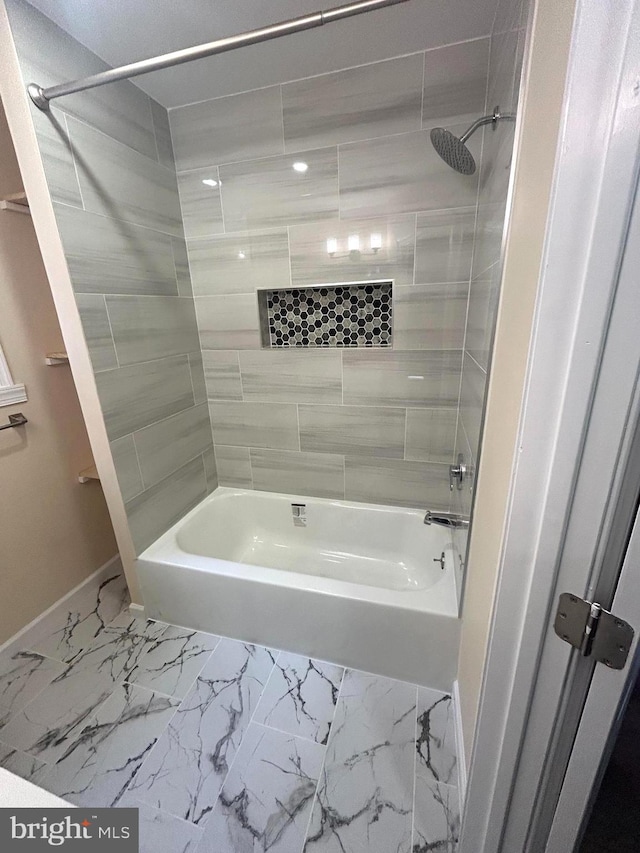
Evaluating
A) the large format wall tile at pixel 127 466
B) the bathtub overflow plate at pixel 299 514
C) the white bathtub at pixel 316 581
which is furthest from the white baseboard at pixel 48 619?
the bathtub overflow plate at pixel 299 514

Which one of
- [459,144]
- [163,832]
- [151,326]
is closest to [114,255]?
[151,326]

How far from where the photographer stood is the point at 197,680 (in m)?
1.43

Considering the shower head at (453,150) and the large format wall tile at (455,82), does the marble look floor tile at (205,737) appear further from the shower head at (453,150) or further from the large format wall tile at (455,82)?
the large format wall tile at (455,82)

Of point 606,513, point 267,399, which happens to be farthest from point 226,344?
point 606,513

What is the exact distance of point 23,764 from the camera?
3.84 ft

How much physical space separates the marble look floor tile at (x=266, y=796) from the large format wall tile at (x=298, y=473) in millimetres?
1120

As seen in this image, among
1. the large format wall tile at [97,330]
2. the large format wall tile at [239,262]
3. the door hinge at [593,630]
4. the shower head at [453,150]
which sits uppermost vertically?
the shower head at [453,150]

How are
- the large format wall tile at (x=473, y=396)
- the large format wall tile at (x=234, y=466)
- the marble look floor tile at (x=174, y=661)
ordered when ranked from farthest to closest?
the large format wall tile at (x=234, y=466)
the marble look floor tile at (x=174, y=661)
the large format wall tile at (x=473, y=396)

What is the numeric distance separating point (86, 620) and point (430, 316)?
2.26 meters

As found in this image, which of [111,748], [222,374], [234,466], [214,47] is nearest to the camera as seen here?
[214,47]

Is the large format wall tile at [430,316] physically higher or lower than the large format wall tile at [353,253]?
lower

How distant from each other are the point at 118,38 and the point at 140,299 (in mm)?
929

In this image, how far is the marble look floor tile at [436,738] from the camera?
1.12 metres

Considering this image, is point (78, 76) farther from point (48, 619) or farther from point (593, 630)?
point (48, 619)
